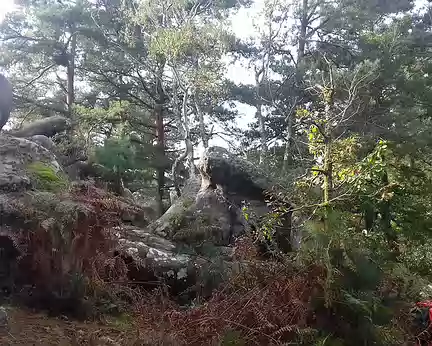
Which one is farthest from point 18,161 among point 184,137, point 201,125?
point 201,125

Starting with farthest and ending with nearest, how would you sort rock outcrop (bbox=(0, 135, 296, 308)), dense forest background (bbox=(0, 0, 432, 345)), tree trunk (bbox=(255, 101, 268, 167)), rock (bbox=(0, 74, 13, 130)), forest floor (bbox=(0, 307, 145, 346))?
tree trunk (bbox=(255, 101, 268, 167))
dense forest background (bbox=(0, 0, 432, 345))
rock (bbox=(0, 74, 13, 130))
rock outcrop (bbox=(0, 135, 296, 308))
forest floor (bbox=(0, 307, 145, 346))

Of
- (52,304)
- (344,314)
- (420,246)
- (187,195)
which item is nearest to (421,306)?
(344,314)

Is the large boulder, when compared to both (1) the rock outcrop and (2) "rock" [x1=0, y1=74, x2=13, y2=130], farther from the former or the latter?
(2) "rock" [x1=0, y1=74, x2=13, y2=130]

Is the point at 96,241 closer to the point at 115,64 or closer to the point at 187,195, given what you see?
the point at 187,195

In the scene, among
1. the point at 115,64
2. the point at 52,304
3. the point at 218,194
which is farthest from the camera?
the point at 115,64

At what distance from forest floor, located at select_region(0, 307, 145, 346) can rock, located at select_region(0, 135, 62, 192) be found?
4.49 feet

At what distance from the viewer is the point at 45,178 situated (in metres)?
5.10

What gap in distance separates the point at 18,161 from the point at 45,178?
0.38 m

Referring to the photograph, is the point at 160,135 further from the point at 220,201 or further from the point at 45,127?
the point at 220,201

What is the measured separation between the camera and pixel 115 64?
46.0 ft

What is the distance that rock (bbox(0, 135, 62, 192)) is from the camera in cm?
449

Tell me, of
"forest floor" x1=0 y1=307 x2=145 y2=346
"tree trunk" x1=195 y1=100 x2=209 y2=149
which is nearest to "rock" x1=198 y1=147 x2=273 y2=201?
"forest floor" x1=0 y1=307 x2=145 y2=346

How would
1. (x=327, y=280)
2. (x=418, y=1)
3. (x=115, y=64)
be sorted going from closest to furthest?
(x=327, y=280), (x=115, y=64), (x=418, y=1)

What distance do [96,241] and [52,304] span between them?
2.11 feet
